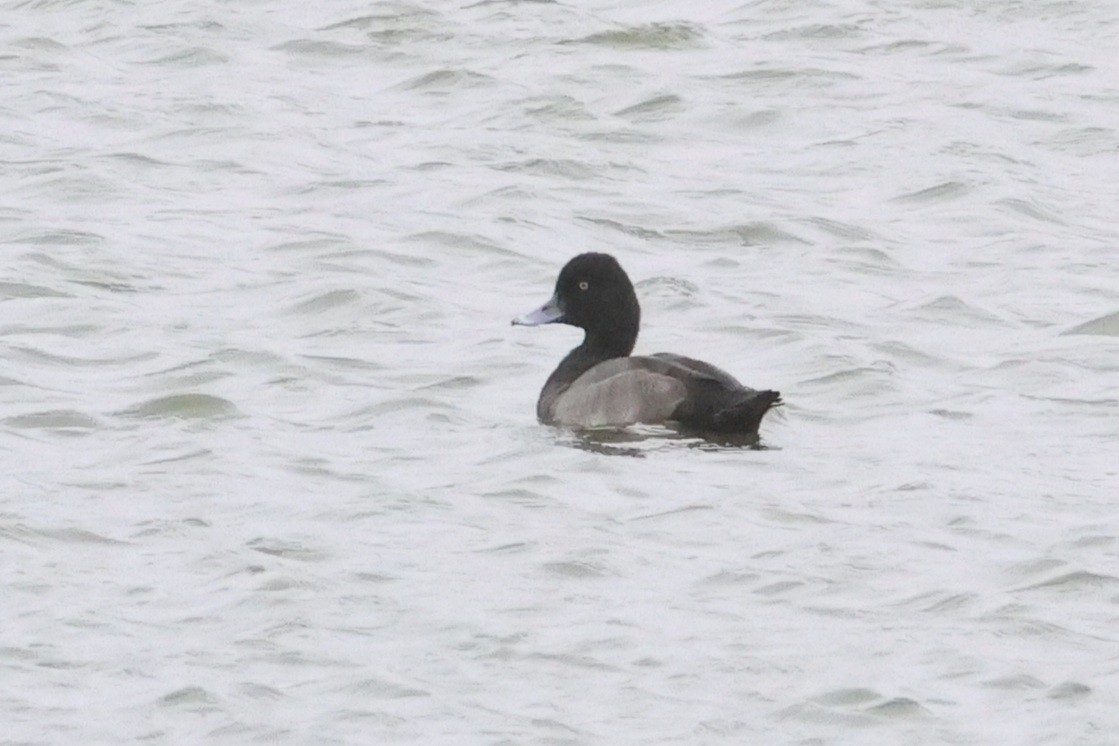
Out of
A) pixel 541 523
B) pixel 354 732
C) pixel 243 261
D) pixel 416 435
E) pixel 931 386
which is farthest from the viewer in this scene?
pixel 243 261

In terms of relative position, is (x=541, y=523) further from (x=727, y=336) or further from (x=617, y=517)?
(x=727, y=336)

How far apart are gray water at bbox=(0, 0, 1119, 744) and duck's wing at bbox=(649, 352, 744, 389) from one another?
25cm

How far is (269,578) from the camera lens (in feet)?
27.0

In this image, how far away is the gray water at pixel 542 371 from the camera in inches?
294

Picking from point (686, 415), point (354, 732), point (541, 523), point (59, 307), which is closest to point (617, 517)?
point (541, 523)

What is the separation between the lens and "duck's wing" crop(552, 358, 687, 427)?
34.4ft

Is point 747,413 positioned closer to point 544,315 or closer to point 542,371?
point 544,315

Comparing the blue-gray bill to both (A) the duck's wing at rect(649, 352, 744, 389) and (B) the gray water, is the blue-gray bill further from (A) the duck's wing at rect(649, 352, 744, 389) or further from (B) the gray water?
(A) the duck's wing at rect(649, 352, 744, 389)

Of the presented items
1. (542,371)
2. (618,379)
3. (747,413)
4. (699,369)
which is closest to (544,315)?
(542,371)

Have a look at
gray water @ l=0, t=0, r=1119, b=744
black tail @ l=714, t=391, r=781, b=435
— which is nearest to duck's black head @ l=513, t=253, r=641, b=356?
gray water @ l=0, t=0, r=1119, b=744

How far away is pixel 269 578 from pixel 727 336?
426cm

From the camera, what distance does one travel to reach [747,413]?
33.4 feet

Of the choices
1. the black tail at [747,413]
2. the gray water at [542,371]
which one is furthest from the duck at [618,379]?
the gray water at [542,371]

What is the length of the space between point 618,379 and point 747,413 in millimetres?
673
